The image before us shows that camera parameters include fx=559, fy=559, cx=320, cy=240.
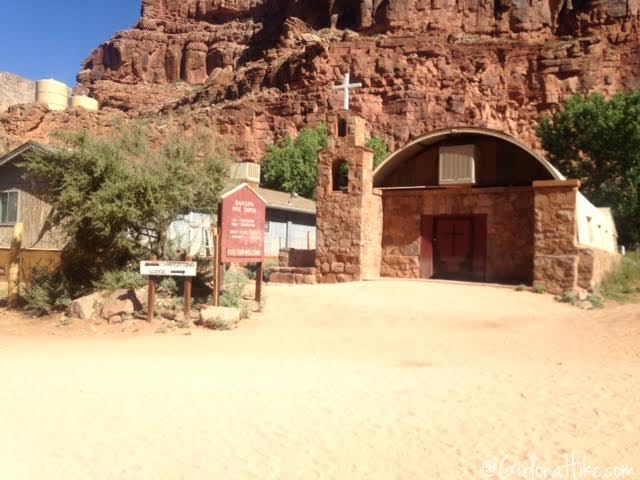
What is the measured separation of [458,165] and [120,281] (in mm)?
10885

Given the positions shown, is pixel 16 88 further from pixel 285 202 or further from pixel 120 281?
pixel 120 281

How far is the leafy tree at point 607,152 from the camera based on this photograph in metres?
29.0

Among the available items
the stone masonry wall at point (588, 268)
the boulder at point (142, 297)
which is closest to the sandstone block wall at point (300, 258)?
the boulder at point (142, 297)

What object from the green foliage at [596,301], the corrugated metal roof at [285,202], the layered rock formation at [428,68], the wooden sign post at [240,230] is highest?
the layered rock formation at [428,68]

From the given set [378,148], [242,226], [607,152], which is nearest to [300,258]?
[242,226]

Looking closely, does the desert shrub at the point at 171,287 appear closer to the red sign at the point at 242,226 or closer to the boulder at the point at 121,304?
the boulder at the point at 121,304

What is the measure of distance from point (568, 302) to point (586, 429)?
9937mm

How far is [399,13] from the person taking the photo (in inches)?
2459

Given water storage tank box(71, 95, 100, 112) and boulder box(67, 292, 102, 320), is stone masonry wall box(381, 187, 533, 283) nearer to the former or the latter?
boulder box(67, 292, 102, 320)

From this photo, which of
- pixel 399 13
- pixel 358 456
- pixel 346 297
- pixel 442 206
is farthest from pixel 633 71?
pixel 358 456

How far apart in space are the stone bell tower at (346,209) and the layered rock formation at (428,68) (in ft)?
115

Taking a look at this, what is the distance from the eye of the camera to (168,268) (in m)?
11.4

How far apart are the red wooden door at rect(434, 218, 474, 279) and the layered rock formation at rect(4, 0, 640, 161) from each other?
34287mm

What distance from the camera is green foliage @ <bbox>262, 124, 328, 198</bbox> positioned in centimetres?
4253
